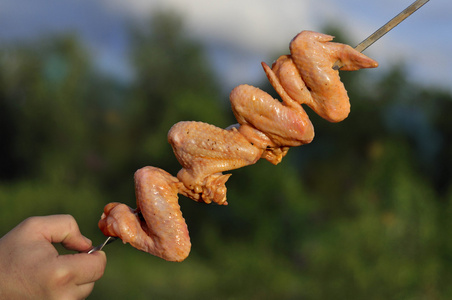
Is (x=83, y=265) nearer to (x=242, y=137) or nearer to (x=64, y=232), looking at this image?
(x=64, y=232)

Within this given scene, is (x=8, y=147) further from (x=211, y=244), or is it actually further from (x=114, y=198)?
(x=211, y=244)

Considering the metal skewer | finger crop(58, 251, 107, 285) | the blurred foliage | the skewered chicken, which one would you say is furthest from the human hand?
the blurred foliage

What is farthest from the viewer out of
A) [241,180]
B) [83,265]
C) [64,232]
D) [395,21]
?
[241,180]

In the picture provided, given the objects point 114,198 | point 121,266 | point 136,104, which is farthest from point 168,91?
point 121,266

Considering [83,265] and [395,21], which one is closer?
[395,21]

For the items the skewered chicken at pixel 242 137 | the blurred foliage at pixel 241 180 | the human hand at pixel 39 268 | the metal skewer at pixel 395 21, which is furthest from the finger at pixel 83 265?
the blurred foliage at pixel 241 180

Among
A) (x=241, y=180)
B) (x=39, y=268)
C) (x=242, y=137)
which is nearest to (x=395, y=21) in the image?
(x=242, y=137)
